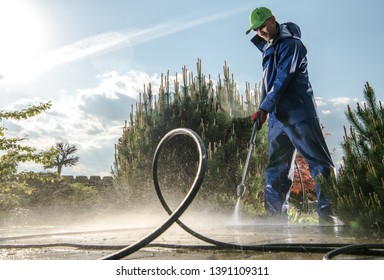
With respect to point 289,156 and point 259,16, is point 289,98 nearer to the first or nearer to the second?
point 289,156

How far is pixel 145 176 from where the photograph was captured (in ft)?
27.3

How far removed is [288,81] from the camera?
515 cm

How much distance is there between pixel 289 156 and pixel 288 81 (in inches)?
42.9

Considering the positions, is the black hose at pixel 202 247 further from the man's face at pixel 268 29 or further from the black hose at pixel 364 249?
the man's face at pixel 268 29

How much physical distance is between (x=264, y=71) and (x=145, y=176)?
3674 mm

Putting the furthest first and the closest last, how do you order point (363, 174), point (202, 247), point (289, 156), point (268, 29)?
point (289, 156) < point (268, 29) < point (363, 174) < point (202, 247)

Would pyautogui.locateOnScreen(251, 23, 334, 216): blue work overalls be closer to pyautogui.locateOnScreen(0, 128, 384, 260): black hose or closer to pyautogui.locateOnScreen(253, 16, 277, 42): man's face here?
pyautogui.locateOnScreen(253, 16, 277, 42): man's face

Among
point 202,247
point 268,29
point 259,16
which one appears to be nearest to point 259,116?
point 268,29

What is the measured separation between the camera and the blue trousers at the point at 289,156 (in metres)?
5.12

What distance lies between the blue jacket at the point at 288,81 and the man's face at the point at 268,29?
0.09 m

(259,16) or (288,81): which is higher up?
(259,16)

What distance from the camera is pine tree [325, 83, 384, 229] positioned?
3859 mm
